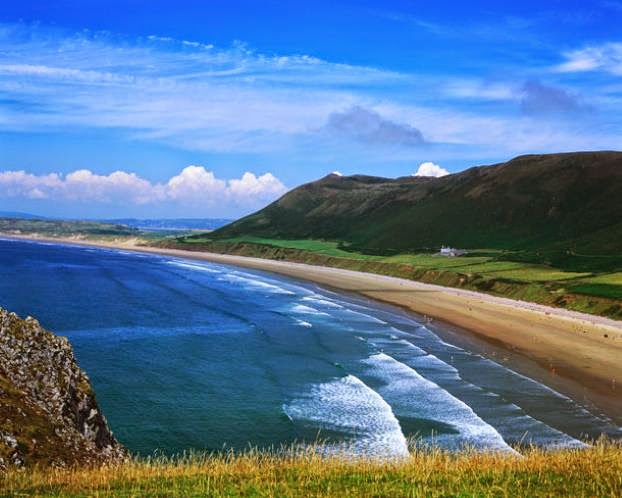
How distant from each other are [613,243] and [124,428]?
13456cm

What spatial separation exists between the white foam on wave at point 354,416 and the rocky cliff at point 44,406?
11.9m

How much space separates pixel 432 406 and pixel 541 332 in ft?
→ 103

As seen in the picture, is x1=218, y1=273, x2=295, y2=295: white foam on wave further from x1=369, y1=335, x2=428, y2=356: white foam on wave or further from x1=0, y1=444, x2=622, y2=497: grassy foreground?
x1=0, y1=444, x2=622, y2=497: grassy foreground

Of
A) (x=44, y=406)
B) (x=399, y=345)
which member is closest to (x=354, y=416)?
(x=44, y=406)

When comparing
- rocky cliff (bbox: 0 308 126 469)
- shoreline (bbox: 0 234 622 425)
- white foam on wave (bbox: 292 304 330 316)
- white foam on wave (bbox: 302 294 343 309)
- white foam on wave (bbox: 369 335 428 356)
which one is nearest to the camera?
rocky cliff (bbox: 0 308 126 469)

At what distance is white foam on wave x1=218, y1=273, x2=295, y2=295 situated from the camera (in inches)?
4322

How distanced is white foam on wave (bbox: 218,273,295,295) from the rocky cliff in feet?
284

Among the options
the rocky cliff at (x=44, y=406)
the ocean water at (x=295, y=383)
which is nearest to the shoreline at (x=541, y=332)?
the ocean water at (x=295, y=383)

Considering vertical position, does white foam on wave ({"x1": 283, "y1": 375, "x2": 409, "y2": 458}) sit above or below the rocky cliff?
below

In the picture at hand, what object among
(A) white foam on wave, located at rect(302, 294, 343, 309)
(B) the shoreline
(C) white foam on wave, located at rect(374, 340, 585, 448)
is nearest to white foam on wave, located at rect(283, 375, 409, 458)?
(C) white foam on wave, located at rect(374, 340, 585, 448)

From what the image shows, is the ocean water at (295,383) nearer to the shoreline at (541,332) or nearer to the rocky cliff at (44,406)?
the shoreline at (541,332)

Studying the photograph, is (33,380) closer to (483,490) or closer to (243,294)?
(483,490)

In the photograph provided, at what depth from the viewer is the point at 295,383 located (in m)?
43.3

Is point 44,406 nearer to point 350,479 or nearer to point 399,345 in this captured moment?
point 350,479
